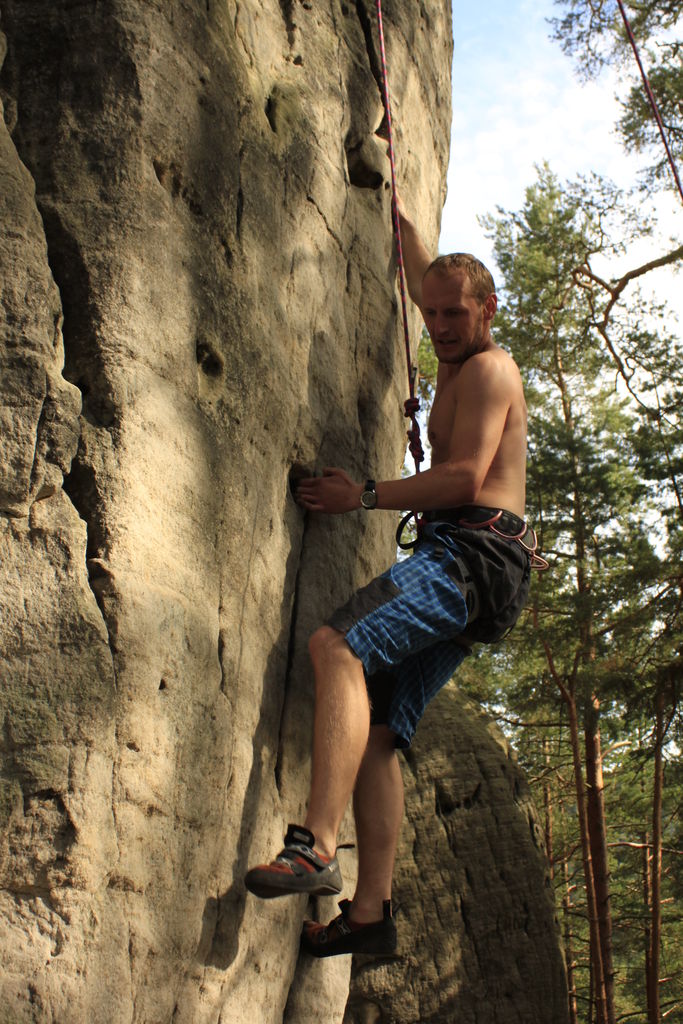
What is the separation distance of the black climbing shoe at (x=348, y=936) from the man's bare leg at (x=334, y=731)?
54 cm

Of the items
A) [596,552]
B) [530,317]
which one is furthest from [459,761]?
[530,317]

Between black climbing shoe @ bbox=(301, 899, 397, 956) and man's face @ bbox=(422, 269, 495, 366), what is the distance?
1.99 meters

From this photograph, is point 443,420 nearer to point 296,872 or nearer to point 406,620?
point 406,620

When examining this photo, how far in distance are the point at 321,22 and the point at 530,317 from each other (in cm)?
1048

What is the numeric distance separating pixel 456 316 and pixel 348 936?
87.5 inches

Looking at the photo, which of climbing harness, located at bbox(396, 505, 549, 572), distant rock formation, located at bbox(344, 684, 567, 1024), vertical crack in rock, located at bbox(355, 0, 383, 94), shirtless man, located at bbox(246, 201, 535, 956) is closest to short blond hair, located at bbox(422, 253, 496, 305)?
shirtless man, located at bbox(246, 201, 535, 956)

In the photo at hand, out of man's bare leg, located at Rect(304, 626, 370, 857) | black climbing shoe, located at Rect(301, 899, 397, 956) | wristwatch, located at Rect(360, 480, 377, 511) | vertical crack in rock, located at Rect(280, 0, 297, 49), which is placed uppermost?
vertical crack in rock, located at Rect(280, 0, 297, 49)

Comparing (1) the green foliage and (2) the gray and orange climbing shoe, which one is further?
(1) the green foliage

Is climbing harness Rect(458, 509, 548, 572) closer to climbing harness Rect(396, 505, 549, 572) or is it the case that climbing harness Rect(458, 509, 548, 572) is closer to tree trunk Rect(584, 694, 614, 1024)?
climbing harness Rect(396, 505, 549, 572)

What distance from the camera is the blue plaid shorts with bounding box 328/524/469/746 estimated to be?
324 cm

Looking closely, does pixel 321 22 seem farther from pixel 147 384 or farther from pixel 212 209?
pixel 147 384

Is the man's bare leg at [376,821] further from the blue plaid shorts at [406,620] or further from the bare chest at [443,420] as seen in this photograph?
the bare chest at [443,420]

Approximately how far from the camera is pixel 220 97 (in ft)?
11.5

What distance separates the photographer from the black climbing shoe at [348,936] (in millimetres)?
3363
